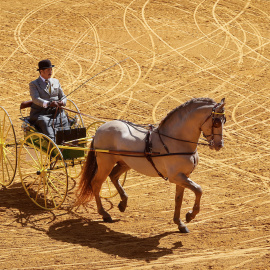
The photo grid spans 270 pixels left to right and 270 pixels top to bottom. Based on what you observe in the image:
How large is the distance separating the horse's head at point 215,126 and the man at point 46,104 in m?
2.73

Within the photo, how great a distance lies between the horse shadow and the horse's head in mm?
1596

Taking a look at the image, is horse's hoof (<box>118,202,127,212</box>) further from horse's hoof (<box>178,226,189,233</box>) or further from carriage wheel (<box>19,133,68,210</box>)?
horse's hoof (<box>178,226,189,233</box>)

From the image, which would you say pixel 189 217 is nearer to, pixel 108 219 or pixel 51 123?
pixel 108 219

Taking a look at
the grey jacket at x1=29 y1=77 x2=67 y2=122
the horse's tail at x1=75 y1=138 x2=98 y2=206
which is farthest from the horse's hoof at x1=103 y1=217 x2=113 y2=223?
the grey jacket at x1=29 y1=77 x2=67 y2=122

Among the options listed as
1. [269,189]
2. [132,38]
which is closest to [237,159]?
[269,189]

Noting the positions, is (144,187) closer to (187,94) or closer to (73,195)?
(73,195)

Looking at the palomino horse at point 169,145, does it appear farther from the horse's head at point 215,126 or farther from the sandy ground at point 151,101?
the sandy ground at point 151,101

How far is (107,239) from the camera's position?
346 inches

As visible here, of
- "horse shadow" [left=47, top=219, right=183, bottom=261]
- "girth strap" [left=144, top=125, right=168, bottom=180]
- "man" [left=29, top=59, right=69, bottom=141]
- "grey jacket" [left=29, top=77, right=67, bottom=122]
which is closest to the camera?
"horse shadow" [left=47, top=219, right=183, bottom=261]

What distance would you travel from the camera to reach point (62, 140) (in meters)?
9.63

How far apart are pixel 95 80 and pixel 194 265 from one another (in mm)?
9126

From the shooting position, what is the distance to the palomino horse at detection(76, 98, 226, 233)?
27.6 feet

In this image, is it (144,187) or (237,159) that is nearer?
(144,187)

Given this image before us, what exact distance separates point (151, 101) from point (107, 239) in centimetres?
672
